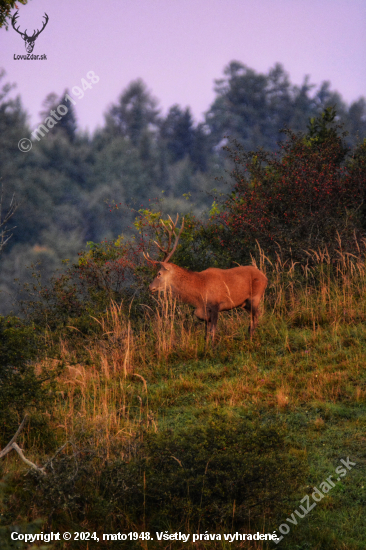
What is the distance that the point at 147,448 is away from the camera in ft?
13.9

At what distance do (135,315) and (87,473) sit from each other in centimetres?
684

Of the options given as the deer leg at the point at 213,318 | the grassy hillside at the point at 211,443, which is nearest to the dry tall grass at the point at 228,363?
the grassy hillside at the point at 211,443

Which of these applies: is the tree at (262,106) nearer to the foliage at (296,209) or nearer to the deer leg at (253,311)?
the foliage at (296,209)

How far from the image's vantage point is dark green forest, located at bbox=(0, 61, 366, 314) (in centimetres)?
2339

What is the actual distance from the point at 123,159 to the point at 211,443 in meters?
25.7

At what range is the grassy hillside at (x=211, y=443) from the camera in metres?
3.60

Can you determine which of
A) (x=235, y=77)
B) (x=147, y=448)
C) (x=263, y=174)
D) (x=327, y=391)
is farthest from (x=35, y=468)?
(x=235, y=77)

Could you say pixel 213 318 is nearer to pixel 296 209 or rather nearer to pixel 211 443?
pixel 211 443

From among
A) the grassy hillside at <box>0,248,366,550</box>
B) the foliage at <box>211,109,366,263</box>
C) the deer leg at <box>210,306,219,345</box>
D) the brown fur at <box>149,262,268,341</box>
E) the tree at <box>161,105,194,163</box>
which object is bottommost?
the grassy hillside at <box>0,248,366,550</box>

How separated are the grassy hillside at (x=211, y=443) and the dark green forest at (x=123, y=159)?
12072 millimetres

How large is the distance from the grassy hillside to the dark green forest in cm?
1207

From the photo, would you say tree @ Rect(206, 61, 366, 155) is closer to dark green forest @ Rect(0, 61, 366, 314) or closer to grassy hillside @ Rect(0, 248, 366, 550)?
dark green forest @ Rect(0, 61, 366, 314)

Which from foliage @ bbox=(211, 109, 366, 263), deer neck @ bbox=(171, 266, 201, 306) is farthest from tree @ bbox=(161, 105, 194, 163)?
deer neck @ bbox=(171, 266, 201, 306)

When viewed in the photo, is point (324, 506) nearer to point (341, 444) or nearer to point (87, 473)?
point (341, 444)
